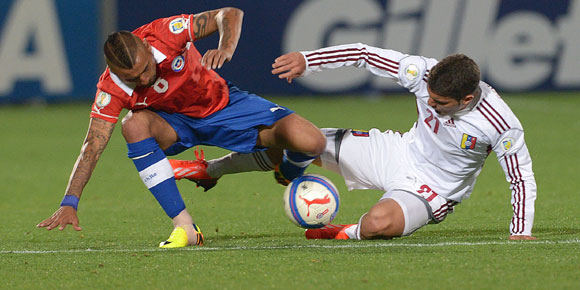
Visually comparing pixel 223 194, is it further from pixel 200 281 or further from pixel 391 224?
pixel 200 281

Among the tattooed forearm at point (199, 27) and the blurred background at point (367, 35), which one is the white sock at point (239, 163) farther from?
the blurred background at point (367, 35)

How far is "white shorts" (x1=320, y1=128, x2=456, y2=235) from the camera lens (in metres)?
5.16

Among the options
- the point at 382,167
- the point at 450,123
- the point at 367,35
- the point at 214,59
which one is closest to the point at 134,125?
the point at 214,59

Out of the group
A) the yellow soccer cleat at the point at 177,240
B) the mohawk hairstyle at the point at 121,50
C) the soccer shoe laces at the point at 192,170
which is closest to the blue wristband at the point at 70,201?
the yellow soccer cleat at the point at 177,240

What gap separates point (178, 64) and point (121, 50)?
1.93 feet

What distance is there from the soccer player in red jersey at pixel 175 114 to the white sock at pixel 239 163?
0.02 metres

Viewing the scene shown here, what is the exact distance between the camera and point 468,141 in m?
4.96

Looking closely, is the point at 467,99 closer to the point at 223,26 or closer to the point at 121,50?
the point at 223,26

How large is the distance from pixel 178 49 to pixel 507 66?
410 inches

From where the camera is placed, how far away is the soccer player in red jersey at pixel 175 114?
4.89m

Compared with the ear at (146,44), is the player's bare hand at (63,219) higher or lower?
lower

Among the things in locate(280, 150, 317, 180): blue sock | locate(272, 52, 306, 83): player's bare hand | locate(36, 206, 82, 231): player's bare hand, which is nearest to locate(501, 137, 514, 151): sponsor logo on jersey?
locate(272, 52, 306, 83): player's bare hand

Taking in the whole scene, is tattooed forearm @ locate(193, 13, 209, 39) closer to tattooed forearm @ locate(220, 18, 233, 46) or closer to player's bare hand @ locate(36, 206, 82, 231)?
tattooed forearm @ locate(220, 18, 233, 46)

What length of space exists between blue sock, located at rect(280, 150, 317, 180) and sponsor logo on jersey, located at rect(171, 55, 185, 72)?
34.1 inches
